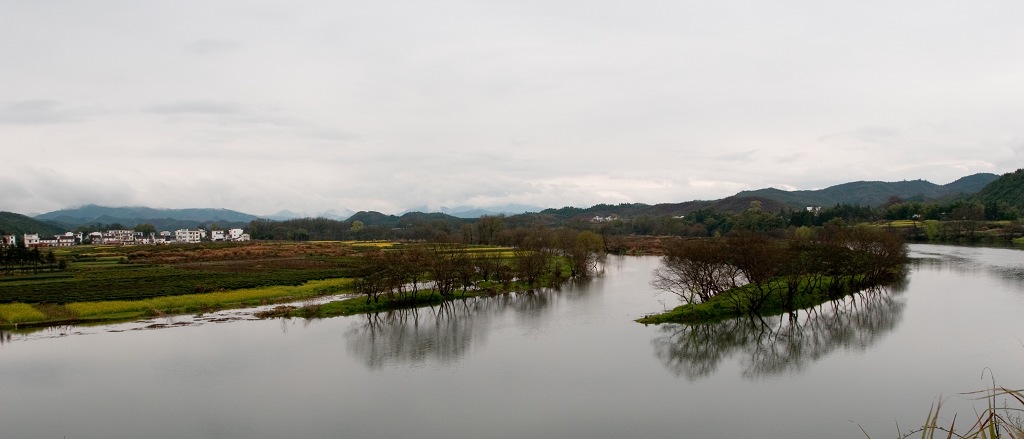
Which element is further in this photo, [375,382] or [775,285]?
[775,285]

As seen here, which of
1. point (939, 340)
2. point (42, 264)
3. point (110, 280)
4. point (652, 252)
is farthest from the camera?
point (652, 252)

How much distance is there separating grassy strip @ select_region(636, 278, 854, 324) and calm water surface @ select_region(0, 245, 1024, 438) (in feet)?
4.24

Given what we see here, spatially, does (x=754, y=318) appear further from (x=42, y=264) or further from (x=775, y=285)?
(x=42, y=264)

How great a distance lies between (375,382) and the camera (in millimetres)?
22734

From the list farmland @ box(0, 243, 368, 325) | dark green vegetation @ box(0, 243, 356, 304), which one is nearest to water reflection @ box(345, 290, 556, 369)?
farmland @ box(0, 243, 368, 325)

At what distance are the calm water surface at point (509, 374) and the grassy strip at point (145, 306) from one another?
286 cm

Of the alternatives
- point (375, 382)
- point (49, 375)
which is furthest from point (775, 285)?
point (49, 375)

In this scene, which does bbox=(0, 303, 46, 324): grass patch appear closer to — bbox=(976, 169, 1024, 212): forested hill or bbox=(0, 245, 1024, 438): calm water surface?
bbox=(0, 245, 1024, 438): calm water surface

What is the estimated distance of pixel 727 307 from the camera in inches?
1388

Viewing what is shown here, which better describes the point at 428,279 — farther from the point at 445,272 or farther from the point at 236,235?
the point at 236,235

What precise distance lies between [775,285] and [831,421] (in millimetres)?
22398

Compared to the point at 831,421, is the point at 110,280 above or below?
A: above

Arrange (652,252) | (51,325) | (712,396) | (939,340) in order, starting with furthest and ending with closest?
1. (652,252)
2. (51,325)
3. (939,340)
4. (712,396)

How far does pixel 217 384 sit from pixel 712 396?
17.6 meters
